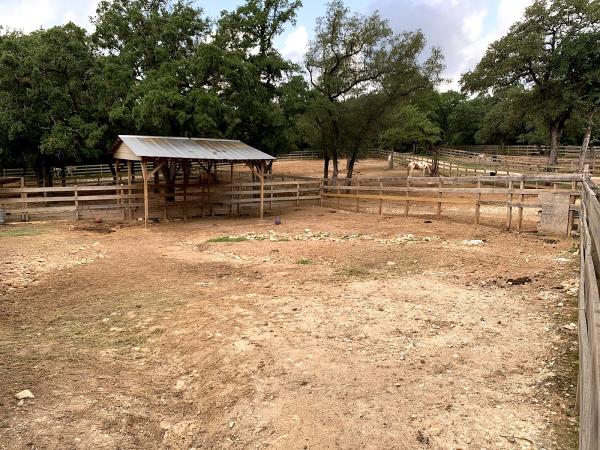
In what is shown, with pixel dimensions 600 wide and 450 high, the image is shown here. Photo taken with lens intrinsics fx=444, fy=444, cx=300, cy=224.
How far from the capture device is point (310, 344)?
518cm

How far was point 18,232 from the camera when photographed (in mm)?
13695

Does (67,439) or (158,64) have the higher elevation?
(158,64)

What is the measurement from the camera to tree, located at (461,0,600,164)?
27234 mm

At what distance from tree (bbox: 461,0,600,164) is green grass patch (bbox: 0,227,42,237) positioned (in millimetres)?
27703

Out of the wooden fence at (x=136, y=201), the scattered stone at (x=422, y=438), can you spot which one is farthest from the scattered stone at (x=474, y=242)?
the wooden fence at (x=136, y=201)

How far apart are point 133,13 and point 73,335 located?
18813 mm

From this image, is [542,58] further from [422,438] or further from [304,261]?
[422,438]

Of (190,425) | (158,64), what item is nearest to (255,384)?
(190,425)

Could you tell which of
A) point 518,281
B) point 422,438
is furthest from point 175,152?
point 422,438

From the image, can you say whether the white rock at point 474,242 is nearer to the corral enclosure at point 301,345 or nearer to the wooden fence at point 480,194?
the corral enclosure at point 301,345

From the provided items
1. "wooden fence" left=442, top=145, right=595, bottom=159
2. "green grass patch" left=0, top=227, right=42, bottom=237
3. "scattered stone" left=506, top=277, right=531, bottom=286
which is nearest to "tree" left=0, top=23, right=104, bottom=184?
"green grass patch" left=0, top=227, right=42, bottom=237

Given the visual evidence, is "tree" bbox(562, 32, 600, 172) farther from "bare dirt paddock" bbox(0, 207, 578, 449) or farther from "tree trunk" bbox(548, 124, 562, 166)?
"bare dirt paddock" bbox(0, 207, 578, 449)

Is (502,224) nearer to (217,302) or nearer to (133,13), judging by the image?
(217,302)

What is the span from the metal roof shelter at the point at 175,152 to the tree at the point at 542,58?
19361 millimetres
